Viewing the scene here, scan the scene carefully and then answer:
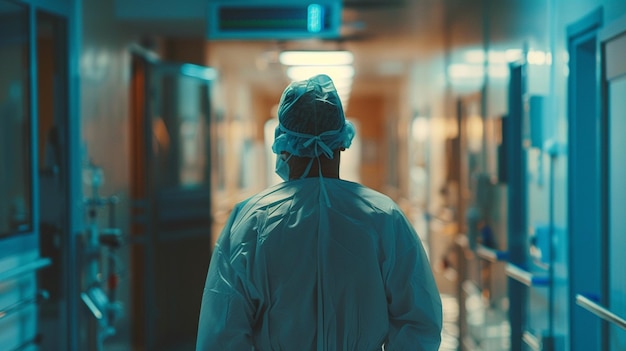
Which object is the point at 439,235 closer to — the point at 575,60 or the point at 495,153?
the point at 495,153

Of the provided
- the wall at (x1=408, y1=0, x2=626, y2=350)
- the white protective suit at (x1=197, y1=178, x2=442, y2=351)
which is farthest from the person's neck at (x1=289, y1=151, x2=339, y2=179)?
the wall at (x1=408, y1=0, x2=626, y2=350)

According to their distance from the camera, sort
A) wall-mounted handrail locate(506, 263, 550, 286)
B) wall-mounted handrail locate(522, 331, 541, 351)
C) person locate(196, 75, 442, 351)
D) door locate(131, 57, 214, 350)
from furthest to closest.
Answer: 1. door locate(131, 57, 214, 350)
2. wall-mounted handrail locate(522, 331, 541, 351)
3. wall-mounted handrail locate(506, 263, 550, 286)
4. person locate(196, 75, 442, 351)

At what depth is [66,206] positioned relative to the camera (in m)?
4.30

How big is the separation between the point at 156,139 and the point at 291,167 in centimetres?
444

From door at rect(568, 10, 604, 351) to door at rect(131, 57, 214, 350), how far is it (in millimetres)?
3775

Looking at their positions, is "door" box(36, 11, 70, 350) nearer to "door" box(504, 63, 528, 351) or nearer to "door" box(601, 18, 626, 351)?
"door" box(504, 63, 528, 351)

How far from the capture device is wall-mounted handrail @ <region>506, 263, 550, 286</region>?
3.96 metres

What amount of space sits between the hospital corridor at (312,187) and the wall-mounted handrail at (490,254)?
0.02 m

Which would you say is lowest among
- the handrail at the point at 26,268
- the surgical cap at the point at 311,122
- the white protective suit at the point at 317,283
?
the handrail at the point at 26,268

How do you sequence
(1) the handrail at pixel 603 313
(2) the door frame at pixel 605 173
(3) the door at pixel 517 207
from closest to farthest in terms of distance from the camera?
(1) the handrail at pixel 603 313 < (2) the door frame at pixel 605 173 < (3) the door at pixel 517 207

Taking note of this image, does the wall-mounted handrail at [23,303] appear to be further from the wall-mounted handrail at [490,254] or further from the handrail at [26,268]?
the wall-mounted handrail at [490,254]

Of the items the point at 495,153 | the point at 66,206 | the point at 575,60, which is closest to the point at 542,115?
the point at 575,60

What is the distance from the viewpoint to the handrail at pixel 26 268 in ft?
11.1

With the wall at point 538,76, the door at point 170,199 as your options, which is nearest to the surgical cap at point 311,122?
the wall at point 538,76
